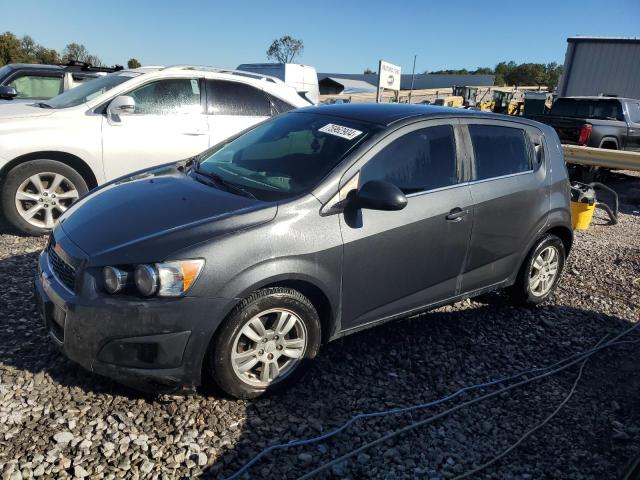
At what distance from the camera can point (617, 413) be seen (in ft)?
11.0

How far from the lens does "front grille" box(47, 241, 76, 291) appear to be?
281 centimetres

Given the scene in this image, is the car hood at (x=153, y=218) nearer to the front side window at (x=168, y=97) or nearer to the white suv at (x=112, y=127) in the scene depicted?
the white suv at (x=112, y=127)

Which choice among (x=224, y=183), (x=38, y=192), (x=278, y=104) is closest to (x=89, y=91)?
(x=38, y=192)

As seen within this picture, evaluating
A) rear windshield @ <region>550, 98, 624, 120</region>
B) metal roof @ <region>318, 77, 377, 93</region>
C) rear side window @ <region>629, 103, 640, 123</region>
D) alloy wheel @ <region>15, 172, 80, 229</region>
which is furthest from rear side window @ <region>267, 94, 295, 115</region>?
→ metal roof @ <region>318, 77, 377, 93</region>

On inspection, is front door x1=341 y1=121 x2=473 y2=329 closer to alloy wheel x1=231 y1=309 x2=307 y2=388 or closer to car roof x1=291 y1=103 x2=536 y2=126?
car roof x1=291 y1=103 x2=536 y2=126

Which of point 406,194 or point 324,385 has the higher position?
point 406,194

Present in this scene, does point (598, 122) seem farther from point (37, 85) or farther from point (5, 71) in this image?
point (5, 71)

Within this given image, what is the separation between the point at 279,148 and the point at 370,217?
0.94 metres

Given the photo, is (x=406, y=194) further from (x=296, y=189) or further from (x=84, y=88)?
(x=84, y=88)

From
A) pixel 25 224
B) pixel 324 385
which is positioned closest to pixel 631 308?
pixel 324 385

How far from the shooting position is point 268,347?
3.03 m

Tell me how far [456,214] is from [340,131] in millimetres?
977

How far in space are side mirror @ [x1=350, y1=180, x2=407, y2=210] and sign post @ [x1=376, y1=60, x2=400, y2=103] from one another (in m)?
10.6

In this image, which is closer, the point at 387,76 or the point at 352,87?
the point at 387,76
